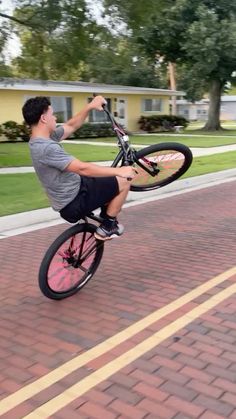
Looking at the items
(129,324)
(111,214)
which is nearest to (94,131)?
(111,214)

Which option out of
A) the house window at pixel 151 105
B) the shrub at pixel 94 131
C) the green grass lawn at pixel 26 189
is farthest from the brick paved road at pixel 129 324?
the house window at pixel 151 105

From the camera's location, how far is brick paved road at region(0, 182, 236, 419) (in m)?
3.23

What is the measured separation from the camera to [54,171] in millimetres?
4684

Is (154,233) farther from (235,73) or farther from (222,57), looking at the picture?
(235,73)

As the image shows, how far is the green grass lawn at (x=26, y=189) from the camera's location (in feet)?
30.8

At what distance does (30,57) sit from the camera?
18.9 meters

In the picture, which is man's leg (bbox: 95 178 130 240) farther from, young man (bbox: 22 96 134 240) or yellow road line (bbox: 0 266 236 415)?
yellow road line (bbox: 0 266 236 415)

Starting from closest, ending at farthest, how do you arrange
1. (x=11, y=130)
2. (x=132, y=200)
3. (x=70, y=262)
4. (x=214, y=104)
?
(x=70, y=262), (x=132, y=200), (x=11, y=130), (x=214, y=104)

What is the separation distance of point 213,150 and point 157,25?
14801 mm

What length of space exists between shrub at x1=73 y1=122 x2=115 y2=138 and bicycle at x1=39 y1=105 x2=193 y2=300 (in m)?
24.7

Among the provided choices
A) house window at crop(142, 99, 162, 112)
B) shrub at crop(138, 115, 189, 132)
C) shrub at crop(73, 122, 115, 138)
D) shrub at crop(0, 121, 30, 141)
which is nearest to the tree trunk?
shrub at crop(138, 115, 189, 132)

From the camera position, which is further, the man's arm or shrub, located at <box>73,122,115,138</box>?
shrub, located at <box>73,122,115,138</box>

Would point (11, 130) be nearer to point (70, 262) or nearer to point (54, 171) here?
point (70, 262)

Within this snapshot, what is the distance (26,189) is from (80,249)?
639cm
